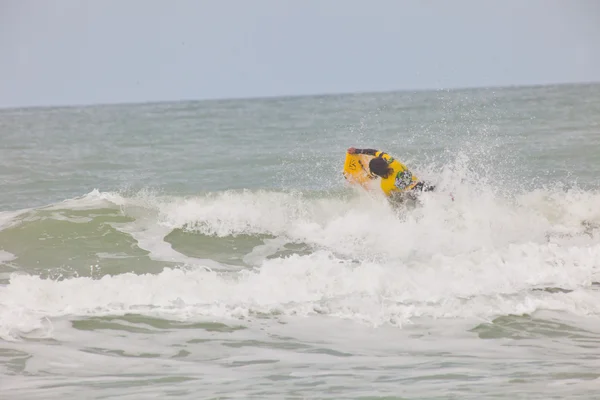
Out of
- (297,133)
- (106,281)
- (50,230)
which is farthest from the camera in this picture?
(297,133)

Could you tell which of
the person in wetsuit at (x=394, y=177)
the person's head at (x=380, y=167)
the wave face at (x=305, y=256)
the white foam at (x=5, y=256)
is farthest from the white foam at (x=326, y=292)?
the person's head at (x=380, y=167)

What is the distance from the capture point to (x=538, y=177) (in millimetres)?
14625

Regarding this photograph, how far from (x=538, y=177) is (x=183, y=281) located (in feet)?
28.6

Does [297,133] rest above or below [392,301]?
above

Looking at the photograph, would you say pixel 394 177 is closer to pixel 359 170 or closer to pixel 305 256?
pixel 359 170

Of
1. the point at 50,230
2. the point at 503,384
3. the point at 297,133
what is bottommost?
the point at 503,384

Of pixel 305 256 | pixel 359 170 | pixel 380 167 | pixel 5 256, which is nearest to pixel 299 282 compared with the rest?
pixel 305 256

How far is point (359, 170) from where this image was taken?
11273 mm

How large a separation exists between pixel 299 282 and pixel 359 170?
3.56 metres

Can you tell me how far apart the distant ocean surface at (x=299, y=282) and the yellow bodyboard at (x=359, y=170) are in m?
0.31

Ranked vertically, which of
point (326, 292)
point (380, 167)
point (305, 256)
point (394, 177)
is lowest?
point (326, 292)

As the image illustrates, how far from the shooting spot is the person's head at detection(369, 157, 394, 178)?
10.7m

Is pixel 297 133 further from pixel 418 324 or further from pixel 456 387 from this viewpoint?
pixel 456 387

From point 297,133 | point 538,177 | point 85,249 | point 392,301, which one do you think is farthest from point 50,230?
point 297,133
